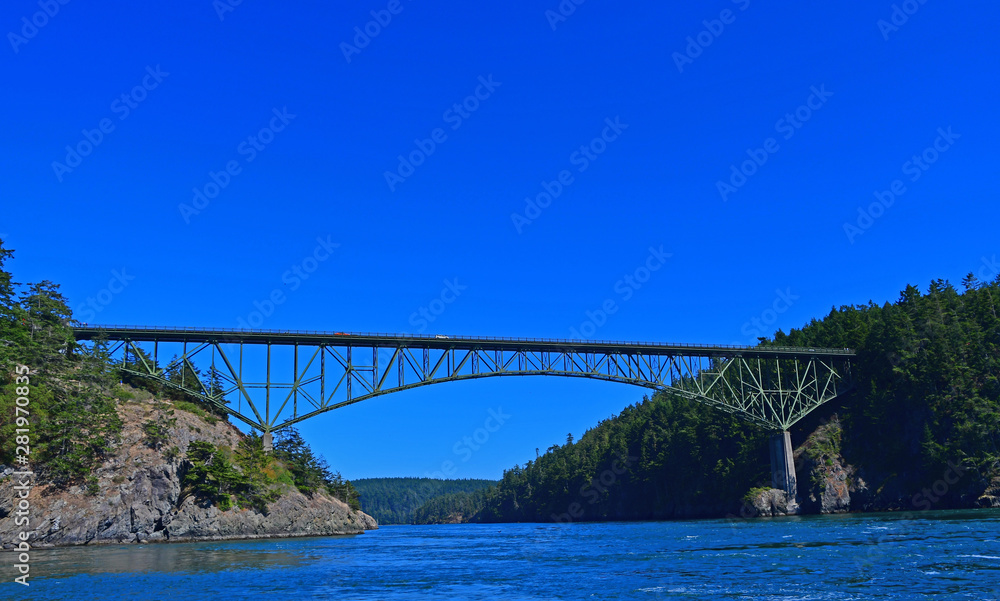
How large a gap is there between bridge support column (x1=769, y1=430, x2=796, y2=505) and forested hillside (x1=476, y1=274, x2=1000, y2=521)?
307 centimetres

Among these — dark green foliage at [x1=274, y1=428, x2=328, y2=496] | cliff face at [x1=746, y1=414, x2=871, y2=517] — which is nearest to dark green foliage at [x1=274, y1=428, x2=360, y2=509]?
dark green foliage at [x1=274, y1=428, x2=328, y2=496]

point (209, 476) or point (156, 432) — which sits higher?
point (156, 432)

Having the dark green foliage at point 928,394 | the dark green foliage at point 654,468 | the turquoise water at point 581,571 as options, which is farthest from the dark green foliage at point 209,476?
the dark green foliage at point 928,394

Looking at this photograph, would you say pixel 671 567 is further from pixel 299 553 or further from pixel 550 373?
pixel 550 373

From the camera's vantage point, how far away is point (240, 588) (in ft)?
92.8

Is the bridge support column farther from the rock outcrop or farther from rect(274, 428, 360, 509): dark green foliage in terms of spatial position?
rect(274, 428, 360, 509): dark green foliage

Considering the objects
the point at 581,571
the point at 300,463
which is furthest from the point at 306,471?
the point at 581,571

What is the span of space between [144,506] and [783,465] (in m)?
73.7

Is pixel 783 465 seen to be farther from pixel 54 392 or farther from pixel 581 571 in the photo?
pixel 54 392

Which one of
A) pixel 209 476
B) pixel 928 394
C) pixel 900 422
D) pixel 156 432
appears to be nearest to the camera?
pixel 156 432

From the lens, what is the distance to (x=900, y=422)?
93.2 meters

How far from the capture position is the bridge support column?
9475 cm

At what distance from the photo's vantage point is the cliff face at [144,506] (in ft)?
178

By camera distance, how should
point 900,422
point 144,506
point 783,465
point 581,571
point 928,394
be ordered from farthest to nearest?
point 783,465
point 900,422
point 928,394
point 144,506
point 581,571
